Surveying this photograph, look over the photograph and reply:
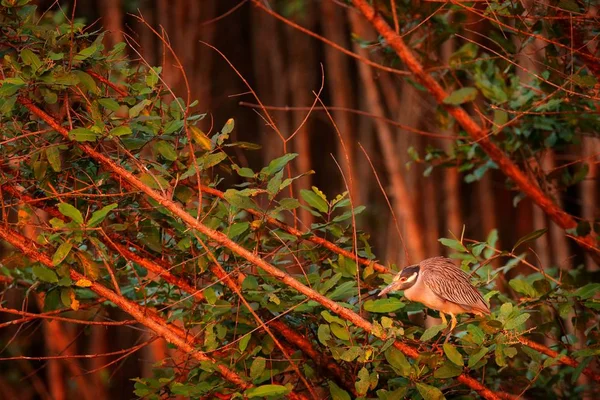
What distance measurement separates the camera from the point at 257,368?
193 cm

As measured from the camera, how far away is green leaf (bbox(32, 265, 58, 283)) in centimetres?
198

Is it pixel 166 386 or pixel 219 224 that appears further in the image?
pixel 166 386

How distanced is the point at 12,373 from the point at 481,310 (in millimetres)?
5601

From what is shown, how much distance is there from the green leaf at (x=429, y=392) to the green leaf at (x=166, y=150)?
0.82 m

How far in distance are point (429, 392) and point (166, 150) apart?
2.87ft

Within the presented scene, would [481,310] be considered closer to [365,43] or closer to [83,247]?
[83,247]

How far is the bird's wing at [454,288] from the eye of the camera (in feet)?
6.69

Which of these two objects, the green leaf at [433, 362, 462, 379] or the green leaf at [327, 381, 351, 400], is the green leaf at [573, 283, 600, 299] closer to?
the green leaf at [433, 362, 462, 379]

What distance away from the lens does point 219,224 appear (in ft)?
6.55

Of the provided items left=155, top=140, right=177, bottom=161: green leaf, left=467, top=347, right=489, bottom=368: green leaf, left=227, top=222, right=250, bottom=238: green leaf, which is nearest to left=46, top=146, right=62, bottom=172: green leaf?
left=155, top=140, right=177, bottom=161: green leaf

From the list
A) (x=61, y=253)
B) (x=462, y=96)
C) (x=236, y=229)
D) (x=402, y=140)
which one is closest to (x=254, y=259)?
(x=236, y=229)

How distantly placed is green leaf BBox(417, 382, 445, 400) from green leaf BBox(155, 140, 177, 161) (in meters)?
0.82

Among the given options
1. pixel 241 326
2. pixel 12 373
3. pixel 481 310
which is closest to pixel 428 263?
pixel 481 310

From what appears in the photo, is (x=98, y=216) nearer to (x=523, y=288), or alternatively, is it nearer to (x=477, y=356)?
(x=477, y=356)
